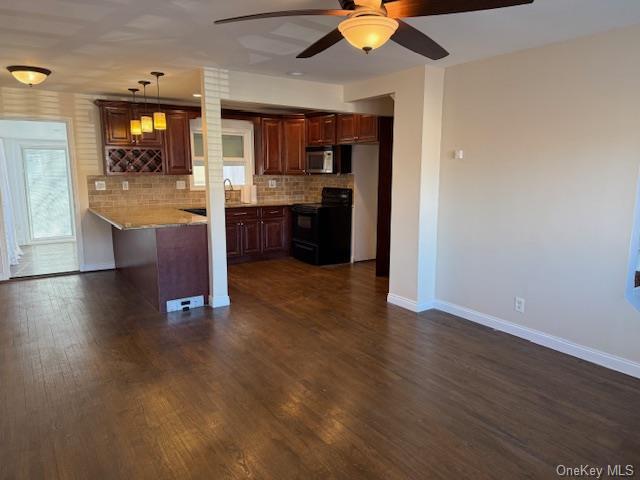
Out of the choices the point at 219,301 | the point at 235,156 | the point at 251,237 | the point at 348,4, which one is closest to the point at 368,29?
the point at 348,4

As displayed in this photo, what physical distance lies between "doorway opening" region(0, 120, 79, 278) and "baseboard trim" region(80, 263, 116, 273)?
1.35 m

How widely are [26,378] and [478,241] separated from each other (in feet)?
12.5

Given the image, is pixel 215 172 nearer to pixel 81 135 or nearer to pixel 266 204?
pixel 266 204

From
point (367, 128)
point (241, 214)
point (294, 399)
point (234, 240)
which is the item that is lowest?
point (294, 399)

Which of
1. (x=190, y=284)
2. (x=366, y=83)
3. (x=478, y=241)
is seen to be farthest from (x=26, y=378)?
(x=366, y=83)

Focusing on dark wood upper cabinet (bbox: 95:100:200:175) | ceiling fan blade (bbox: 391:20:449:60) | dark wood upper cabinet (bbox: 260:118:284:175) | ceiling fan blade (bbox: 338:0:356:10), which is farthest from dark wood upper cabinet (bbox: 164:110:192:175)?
ceiling fan blade (bbox: 338:0:356:10)

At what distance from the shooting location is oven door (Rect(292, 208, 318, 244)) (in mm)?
6449

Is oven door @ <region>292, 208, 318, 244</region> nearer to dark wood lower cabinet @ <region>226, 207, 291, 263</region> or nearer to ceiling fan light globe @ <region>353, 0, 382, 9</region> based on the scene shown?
dark wood lower cabinet @ <region>226, 207, 291, 263</region>

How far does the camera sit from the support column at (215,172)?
418 centimetres

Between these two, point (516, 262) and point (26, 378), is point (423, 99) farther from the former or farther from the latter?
point (26, 378)

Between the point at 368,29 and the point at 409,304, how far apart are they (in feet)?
10.0

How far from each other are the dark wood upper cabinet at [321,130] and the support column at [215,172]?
233 centimetres

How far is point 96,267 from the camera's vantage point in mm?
6102

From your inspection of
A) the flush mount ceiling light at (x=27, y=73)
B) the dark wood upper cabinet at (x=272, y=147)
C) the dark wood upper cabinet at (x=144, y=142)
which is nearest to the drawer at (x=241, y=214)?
the dark wood upper cabinet at (x=272, y=147)
